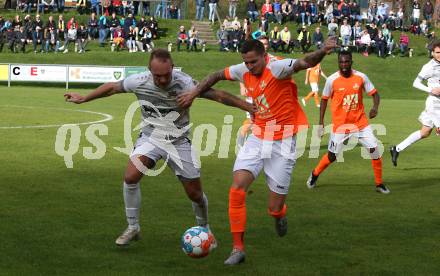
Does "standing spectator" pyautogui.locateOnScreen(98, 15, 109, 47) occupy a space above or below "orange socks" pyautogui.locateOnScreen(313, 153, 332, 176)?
below

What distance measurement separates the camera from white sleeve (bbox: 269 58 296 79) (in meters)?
9.95

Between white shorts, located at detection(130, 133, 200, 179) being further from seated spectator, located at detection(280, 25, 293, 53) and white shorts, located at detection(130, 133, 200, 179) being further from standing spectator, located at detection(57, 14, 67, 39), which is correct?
standing spectator, located at detection(57, 14, 67, 39)

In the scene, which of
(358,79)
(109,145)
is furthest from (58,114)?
(358,79)

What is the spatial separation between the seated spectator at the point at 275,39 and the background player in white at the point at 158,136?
4221 centimetres

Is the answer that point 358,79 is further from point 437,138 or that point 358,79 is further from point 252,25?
point 252,25

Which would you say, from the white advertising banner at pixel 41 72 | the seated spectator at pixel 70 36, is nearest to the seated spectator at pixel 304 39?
the seated spectator at pixel 70 36

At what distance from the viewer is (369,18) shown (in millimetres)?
57969

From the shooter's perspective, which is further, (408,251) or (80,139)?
(80,139)

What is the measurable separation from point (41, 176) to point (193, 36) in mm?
38499

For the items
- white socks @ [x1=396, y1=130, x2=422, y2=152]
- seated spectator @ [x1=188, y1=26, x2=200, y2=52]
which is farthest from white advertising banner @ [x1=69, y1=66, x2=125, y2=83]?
white socks @ [x1=396, y1=130, x2=422, y2=152]

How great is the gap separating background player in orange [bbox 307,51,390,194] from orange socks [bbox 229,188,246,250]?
5753mm

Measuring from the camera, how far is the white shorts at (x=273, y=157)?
33.8 feet

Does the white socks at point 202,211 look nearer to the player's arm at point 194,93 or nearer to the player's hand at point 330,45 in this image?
the player's arm at point 194,93

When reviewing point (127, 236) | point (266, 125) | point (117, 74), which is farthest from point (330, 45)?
point (117, 74)
